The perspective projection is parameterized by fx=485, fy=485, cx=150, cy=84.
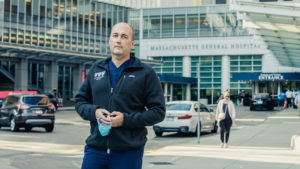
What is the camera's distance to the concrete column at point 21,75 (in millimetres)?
49656

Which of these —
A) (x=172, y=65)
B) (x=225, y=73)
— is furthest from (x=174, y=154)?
(x=172, y=65)

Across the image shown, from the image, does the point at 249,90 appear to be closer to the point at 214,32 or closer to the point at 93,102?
the point at 214,32

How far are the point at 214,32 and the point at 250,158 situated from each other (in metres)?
55.5

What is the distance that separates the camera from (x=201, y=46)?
220ft

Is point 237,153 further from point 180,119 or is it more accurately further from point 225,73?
point 225,73

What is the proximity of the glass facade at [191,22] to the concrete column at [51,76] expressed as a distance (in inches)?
748

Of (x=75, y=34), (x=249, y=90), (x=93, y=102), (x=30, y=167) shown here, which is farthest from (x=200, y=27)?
(x=93, y=102)

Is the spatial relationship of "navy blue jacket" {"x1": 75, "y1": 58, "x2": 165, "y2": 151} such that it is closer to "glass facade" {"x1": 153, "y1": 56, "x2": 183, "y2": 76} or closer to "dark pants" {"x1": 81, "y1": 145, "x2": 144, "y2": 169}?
"dark pants" {"x1": 81, "y1": 145, "x2": 144, "y2": 169}

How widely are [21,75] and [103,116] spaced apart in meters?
48.0

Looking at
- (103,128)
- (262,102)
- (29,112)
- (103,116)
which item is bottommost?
(262,102)

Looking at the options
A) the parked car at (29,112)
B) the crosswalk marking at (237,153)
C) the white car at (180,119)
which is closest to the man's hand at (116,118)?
the crosswalk marking at (237,153)

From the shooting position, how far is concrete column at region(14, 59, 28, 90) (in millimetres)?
49656

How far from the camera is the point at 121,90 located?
398 centimetres

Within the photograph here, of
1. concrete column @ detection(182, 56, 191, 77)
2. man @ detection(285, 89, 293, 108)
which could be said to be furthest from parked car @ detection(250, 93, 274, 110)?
concrete column @ detection(182, 56, 191, 77)
